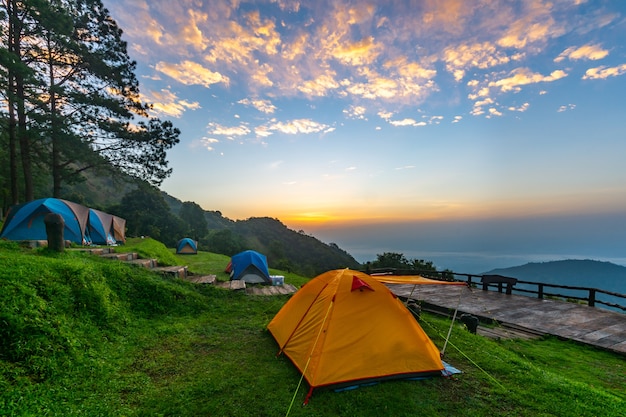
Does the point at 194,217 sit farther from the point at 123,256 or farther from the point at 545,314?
the point at 545,314

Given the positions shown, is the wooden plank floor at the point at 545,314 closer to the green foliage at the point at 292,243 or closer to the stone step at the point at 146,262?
the stone step at the point at 146,262

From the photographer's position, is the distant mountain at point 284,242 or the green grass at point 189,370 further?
the distant mountain at point 284,242

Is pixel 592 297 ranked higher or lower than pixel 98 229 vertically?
lower

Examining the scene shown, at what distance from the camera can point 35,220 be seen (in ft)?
41.7

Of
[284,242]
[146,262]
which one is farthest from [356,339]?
[284,242]

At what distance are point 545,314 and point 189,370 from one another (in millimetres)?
12117

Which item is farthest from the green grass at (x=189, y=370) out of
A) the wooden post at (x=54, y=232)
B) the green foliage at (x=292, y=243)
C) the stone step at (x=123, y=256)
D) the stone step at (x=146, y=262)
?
the green foliage at (x=292, y=243)

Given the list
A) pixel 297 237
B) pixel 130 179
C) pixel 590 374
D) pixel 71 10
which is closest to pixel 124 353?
pixel 590 374

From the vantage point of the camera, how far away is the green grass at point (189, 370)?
13.0 feet

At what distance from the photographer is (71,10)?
1638 cm

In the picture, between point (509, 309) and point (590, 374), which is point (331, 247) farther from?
point (590, 374)

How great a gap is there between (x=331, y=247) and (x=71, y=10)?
208ft

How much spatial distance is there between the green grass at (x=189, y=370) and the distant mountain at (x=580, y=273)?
359 feet

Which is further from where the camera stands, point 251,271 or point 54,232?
point 251,271
